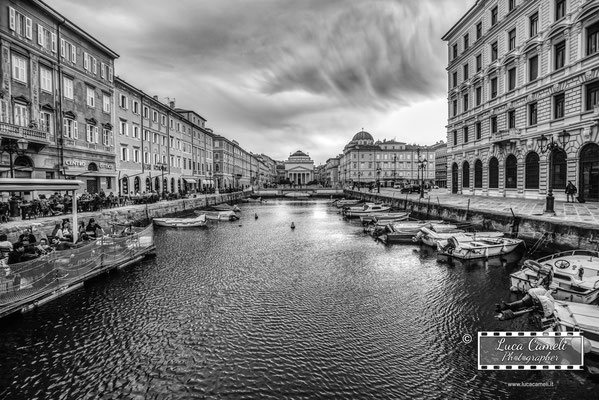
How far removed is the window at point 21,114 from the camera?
25781 millimetres

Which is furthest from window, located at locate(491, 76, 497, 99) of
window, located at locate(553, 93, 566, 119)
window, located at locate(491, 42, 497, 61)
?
window, located at locate(553, 93, 566, 119)

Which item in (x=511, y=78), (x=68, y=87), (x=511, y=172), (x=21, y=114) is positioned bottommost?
(x=511, y=172)

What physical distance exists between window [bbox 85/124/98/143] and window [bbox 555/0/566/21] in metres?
46.5

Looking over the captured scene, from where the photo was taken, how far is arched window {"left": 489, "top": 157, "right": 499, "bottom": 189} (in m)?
36.9

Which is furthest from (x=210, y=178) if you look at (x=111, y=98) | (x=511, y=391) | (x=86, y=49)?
(x=511, y=391)

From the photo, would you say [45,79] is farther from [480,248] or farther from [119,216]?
[480,248]

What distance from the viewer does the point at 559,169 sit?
27984mm

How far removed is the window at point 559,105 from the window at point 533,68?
3.43 meters

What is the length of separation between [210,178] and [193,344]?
74454 millimetres

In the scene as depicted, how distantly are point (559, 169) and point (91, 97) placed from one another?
47.3 metres

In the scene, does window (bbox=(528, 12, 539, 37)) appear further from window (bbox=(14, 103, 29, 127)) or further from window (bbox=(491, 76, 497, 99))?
window (bbox=(14, 103, 29, 127))

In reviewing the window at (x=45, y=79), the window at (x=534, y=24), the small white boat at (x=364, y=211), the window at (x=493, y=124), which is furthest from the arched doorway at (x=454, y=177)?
the window at (x=45, y=79)

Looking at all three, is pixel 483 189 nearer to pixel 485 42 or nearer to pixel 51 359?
pixel 485 42

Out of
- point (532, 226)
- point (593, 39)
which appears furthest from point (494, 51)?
point (532, 226)
